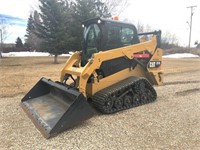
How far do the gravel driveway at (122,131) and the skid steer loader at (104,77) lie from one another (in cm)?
26

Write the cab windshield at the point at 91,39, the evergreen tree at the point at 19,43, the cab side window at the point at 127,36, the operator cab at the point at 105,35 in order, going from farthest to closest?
the evergreen tree at the point at 19,43 < the cab side window at the point at 127,36 < the cab windshield at the point at 91,39 < the operator cab at the point at 105,35

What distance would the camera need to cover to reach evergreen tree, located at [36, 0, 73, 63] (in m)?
20.9

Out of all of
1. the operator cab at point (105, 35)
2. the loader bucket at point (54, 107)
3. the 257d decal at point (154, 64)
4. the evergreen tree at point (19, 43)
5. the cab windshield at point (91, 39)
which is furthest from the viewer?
the evergreen tree at point (19, 43)

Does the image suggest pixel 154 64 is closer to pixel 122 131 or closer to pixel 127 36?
pixel 127 36

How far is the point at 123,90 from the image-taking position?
5672 mm

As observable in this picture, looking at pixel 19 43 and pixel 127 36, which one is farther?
pixel 19 43

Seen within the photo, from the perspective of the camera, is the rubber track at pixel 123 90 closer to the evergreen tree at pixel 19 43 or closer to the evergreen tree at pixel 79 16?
the evergreen tree at pixel 79 16

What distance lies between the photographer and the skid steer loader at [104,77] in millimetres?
5086

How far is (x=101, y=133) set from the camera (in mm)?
4297

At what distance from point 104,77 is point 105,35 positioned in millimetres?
1067

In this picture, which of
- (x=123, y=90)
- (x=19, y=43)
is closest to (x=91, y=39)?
(x=123, y=90)

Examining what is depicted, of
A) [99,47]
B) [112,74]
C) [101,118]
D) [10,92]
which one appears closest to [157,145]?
[101,118]

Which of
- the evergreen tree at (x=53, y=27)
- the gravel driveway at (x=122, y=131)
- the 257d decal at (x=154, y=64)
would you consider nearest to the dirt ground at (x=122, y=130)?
the gravel driveway at (x=122, y=131)

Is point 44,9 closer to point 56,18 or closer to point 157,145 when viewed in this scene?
point 56,18
